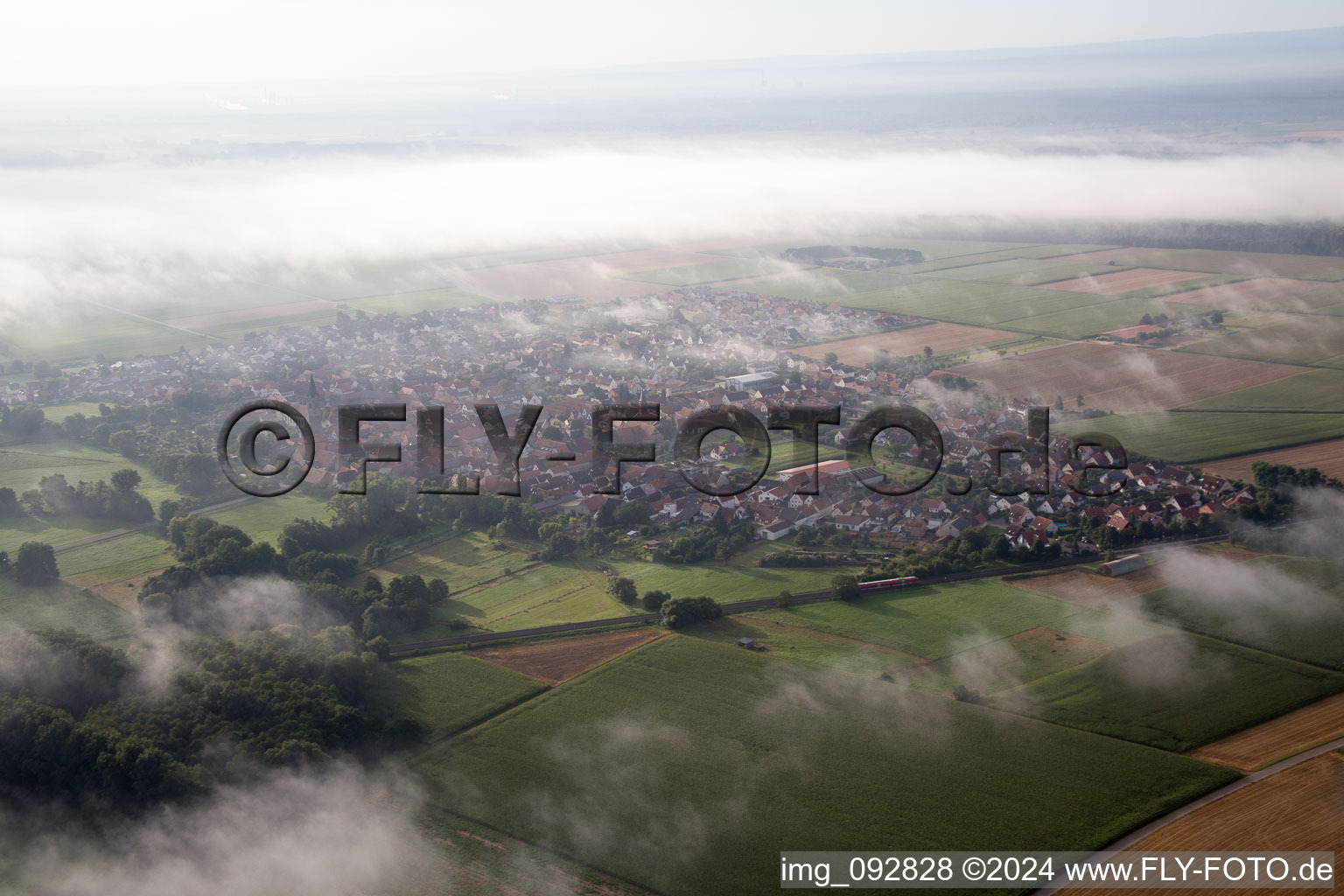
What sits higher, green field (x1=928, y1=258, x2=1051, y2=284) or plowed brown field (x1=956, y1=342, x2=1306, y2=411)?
Result: green field (x1=928, y1=258, x2=1051, y2=284)

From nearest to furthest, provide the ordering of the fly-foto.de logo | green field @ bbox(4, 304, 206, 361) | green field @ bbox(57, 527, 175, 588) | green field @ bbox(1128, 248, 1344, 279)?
green field @ bbox(57, 527, 175, 588) → the fly-foto.de logo → green field @ bbox(4, 304, 206, 361) → green field @ bbox(1128, 248, 1344, 279)

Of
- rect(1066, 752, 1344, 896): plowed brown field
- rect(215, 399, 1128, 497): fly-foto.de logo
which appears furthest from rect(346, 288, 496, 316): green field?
rect(1066, 752, 1344, 896): plowed brown field

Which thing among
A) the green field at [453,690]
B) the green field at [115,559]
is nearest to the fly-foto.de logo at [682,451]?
the green field at [115,559]

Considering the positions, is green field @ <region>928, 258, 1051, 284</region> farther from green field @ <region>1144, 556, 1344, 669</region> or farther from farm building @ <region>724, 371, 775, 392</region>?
green field @ <region>1144, 556, 1344, 669</region>

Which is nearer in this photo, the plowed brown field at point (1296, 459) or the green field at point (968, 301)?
the plowed brown field at point (1296, 459)

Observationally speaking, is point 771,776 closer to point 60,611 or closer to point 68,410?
point 60,611

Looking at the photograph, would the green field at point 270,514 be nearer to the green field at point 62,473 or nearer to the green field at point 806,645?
the green field at point 62,473

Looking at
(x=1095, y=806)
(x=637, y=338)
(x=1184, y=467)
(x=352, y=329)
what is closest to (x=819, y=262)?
(x=637, y=338)
